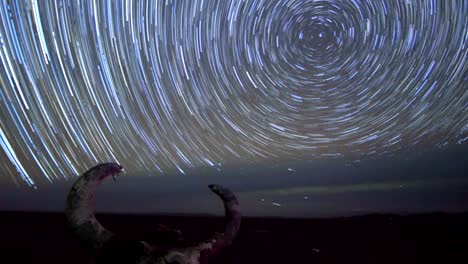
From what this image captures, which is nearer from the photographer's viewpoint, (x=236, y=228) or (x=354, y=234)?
(x=236, y=228)

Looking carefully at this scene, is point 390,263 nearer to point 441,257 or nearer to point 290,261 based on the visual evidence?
point 441,257

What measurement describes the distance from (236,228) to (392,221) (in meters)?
14.8

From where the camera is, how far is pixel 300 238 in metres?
13.4

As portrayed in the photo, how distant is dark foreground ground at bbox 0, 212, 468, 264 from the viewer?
1005cm

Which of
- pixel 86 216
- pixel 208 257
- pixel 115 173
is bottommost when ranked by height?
pixel 208 257

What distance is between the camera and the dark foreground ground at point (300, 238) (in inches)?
396

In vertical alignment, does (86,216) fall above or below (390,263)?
above

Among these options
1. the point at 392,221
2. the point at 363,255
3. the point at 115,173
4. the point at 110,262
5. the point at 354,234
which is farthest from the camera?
the point at 392,221

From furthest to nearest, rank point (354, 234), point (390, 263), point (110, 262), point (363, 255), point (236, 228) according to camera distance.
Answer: point (354, 234) < point (363, 255) < point (390, 263) < point (236, 228) < point (110, 262)

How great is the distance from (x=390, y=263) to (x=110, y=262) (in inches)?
324

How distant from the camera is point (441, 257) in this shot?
391 inches

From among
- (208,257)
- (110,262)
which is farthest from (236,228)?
(110,262)

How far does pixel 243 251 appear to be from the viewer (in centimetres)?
1059

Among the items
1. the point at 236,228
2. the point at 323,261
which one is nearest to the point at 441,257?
the point at 323,261
